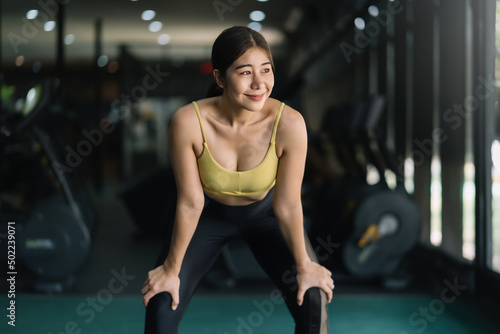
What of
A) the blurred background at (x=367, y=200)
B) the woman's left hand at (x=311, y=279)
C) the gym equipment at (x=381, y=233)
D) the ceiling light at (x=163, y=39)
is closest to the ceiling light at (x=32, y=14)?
the blurred background at (x=367, y=200)

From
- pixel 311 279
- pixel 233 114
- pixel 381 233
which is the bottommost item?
pixel 381 233

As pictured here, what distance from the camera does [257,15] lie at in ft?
32.6

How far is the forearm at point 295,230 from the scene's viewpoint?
1604mm

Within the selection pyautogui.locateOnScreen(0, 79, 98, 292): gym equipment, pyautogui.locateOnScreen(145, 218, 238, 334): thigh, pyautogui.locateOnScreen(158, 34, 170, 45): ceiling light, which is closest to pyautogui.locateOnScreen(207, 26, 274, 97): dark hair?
pyautogui.locateOnScreen(145, 218, 238, 334): thigh

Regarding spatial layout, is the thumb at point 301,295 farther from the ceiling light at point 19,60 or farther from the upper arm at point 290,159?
the ceiling light at point 19,60

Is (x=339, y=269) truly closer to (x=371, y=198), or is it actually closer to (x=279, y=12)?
(x=371, y=198)

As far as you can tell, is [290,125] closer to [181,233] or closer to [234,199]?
[234,199]

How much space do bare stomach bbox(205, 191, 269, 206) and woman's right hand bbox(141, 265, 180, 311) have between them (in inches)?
10.1

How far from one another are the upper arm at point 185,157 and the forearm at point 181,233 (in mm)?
23

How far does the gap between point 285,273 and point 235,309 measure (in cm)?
182

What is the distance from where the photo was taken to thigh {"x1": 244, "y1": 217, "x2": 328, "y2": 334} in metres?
1.55

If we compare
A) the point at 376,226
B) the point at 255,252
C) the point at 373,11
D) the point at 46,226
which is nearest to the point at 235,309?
the point at 376,226

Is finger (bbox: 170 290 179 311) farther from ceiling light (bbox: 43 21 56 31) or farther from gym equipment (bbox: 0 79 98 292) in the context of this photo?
ceiling light (bbox: 43 21 56 31)

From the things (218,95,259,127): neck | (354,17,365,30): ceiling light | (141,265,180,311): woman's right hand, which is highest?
(218,95,259,127): neck
